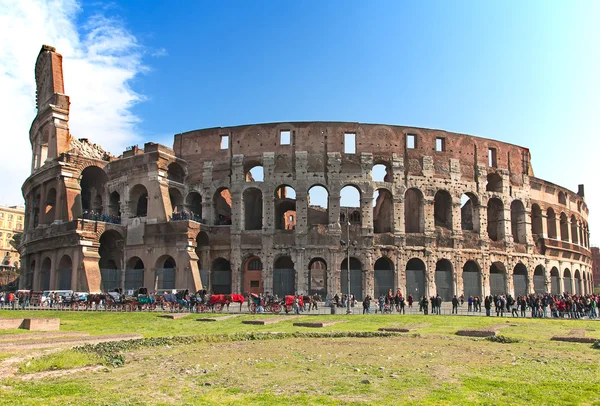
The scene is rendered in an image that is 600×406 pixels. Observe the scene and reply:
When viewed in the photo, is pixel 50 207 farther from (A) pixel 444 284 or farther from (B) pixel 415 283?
(A) pixel 444 284

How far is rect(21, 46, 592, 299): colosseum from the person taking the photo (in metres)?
37.2

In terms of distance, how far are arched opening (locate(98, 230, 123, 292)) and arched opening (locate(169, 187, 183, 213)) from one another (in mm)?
4440

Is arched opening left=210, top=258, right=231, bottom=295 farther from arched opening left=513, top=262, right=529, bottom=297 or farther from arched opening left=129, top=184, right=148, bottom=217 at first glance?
arched opening left=513, top=262, right=529, bottom=297

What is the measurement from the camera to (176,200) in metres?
40.5

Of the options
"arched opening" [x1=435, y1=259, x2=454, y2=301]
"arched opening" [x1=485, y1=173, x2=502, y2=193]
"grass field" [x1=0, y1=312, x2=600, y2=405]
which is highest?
"arched opening" [x1=485, y1=173, x2=502, y2=193]

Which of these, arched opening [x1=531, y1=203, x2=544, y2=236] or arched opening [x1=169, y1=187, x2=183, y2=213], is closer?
arched opening [x1=169, y1=187, x2=183, y2=213]

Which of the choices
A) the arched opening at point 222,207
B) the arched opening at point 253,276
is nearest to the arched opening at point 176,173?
the arched opening at point 222,207

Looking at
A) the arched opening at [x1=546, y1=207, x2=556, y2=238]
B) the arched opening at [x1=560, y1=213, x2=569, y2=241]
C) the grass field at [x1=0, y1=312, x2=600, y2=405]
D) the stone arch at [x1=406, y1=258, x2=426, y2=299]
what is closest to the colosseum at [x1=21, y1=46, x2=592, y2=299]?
the stone arch at [x1=406, y1=258, x2=426, y2=299]

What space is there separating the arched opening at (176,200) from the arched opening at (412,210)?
16.9m

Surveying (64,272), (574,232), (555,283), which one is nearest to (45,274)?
(64,272)

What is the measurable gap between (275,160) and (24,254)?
22.4 m

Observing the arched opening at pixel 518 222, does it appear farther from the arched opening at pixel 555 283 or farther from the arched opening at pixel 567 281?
the arched opening at pixel 567 281

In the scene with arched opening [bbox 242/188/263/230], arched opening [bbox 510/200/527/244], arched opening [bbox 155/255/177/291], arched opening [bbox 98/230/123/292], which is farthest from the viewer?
arched opening [bbox 510/200/527/244]

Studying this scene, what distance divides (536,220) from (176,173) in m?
29.3
